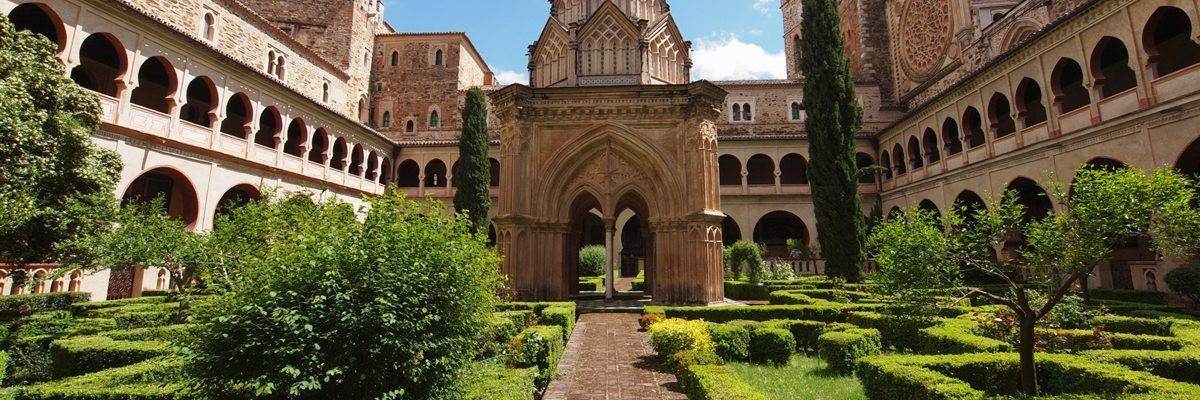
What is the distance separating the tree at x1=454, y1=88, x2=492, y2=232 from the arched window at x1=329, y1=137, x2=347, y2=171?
605 centimetres

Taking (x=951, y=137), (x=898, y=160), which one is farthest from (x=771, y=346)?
(x=898, y=160)

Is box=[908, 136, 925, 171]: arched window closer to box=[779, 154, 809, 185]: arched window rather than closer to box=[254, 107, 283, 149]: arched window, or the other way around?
box=[779, 154, 809, 185]: arched window

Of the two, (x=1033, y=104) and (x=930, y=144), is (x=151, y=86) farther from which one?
(x=1033, y=104)

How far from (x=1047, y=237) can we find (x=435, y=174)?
32.4m

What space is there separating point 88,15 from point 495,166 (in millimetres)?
20724

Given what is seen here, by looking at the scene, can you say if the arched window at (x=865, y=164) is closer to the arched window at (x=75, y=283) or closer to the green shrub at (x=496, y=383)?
the green shrub at (x=496, y=383)

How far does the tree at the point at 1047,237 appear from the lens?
4.73 meters

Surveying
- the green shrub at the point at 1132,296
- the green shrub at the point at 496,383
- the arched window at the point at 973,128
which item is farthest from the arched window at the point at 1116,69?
the green shrub at the point at 496,383

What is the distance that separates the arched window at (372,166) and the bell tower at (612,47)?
663 inches

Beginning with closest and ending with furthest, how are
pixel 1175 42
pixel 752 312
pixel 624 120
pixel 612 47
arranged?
1. pixel 752 312
2. pixel 624 120
3. pixel 612 47
4. pixel 1175 42

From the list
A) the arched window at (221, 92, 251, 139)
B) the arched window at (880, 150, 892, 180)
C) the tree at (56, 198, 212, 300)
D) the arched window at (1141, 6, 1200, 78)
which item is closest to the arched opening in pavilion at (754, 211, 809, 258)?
the arched window at (880, 150, 892, 180)

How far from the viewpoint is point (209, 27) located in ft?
73.4

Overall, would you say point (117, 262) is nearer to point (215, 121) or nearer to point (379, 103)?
point (215, 121)

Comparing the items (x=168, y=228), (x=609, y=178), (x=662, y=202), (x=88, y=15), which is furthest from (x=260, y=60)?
(x=662, y=202)
